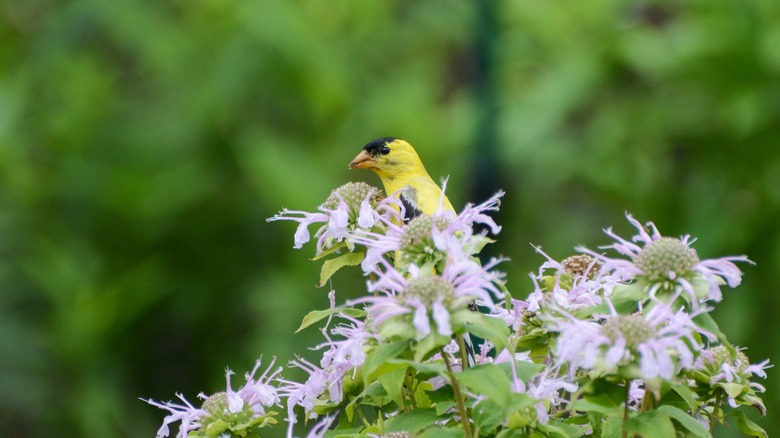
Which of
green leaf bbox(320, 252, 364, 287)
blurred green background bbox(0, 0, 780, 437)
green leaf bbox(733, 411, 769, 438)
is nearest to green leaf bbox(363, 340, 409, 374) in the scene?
green leaf bbox(320, 252, 364, 287)

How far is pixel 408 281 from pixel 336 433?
0.21 m

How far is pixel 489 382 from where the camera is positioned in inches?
29.9

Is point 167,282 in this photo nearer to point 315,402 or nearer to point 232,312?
point 232,312

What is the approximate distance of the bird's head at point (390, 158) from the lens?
1.79m

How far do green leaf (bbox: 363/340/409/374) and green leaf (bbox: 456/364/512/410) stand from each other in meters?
0.05

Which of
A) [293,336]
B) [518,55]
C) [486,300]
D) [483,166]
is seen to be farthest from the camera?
[518,55]

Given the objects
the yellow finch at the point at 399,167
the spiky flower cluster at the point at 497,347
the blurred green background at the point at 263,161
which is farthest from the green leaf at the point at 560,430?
the blurred green background at the point at 263,161

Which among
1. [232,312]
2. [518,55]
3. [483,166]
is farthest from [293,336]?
[518,55]

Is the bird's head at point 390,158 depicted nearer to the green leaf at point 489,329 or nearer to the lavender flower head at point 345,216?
the lavender flower head at point 345,216

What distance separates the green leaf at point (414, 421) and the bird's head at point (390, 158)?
92 cm

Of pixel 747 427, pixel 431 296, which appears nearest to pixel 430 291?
pixel 431 296

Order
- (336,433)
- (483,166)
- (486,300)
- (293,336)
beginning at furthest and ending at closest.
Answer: (293,336), (483,166), (336,433), (486,300)

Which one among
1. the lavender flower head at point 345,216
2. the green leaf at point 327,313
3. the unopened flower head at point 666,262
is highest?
the lavender flower head at point 345,216

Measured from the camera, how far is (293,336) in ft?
8.61
